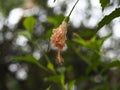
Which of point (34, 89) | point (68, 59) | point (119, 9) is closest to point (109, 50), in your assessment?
point (68, 59)

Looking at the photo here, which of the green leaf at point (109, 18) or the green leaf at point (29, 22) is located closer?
the green leaf at point (109, 18)

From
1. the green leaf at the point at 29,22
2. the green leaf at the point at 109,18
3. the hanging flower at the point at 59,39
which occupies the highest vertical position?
the green leaf at the point at 29,22

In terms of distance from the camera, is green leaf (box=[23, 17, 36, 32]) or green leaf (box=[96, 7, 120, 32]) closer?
green leaf (box=[96, 7, 120, 32])

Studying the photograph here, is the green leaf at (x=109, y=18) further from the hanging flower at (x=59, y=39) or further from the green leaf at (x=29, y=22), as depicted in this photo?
the green leaf at (x=29, y=22)

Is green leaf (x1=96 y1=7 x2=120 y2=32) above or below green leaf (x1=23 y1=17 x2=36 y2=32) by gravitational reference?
below

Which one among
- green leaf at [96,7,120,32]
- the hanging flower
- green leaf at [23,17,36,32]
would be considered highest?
green leaf at [23,17,36,32]

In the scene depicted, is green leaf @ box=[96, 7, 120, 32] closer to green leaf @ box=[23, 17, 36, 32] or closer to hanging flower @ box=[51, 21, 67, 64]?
hanging flower @ box=[51, 21, 67, 64]

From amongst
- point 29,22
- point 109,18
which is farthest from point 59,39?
point 29,22

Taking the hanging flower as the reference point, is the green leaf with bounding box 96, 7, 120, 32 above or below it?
above

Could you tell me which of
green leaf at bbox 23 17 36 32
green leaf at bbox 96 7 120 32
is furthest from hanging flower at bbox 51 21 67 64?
green leaf at bbox 23 17 36 32

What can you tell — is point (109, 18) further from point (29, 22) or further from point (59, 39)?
point (29, 22)

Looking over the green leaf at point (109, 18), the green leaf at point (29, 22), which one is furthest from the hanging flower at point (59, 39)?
the green leaf at point (29, 22)
